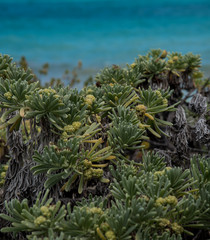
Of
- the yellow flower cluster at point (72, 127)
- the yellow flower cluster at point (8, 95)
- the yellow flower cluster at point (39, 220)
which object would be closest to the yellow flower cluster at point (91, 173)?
the yellow flower cluster at point (72, 127)

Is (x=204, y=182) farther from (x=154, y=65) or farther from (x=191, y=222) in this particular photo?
(x=154, y=65)

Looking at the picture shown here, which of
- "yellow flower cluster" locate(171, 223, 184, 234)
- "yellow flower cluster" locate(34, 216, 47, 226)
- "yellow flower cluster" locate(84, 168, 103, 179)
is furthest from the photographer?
"yellow flower cluster" locate(84, 168, 103, 179)

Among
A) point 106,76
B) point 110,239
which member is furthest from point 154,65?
point 110,239

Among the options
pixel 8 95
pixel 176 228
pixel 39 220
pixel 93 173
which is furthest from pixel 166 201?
pixel 8 95

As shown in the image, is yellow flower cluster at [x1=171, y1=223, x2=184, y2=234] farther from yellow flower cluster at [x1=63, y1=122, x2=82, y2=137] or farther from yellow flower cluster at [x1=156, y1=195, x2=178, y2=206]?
yellow flower cluster at [x1=63, y1=122, x2=82, y2=137]

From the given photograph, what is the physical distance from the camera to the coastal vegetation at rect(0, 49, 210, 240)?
133cm

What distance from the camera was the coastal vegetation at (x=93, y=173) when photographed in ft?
4.37

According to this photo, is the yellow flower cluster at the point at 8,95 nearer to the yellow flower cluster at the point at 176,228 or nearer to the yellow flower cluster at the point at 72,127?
the yellow flower cluster at the point at 72,127

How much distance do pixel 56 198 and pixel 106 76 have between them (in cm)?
118

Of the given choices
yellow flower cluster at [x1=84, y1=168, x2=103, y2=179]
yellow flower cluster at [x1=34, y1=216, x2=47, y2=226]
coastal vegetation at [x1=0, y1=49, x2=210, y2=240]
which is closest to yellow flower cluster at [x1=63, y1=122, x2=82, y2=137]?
coastal vegetation at [x1=0, y1=49, x2=210, y2=240]

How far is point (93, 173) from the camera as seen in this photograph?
1596 millimetres

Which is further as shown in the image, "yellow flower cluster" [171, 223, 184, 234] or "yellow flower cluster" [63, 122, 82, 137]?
"yellow flower cluster" [63, 122, 82, 137]

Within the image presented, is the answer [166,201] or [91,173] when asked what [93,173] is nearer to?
[91,173]

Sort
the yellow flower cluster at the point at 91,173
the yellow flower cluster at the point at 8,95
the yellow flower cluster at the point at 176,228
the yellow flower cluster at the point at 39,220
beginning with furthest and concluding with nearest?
the yellow flower cluster at the point at 8,95, the yellow flower cluster at the point at 91,173, the yellow flower cluster at the point at 176,228, the yellow flower cluster at the point at 39,220
